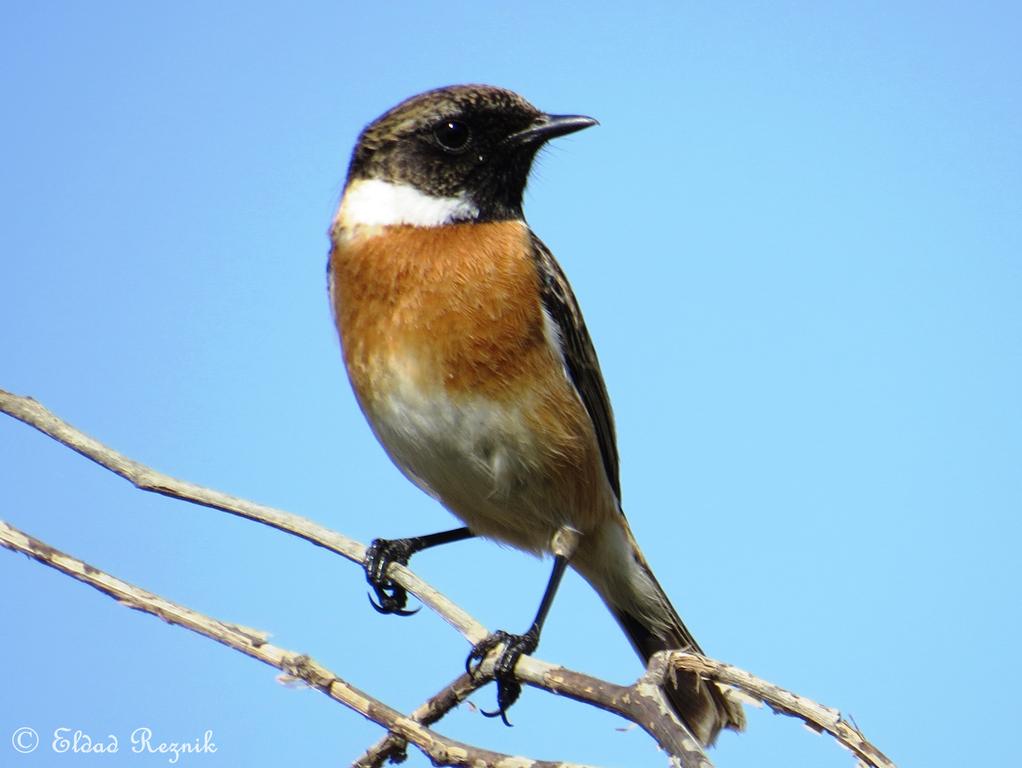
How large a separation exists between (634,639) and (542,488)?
1.42 meters

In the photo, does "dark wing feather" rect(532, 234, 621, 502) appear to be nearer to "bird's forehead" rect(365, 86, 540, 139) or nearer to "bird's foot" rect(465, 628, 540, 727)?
"bird's forehead" rect(365, 86, 540, 139)

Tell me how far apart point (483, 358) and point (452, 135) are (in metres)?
1.33

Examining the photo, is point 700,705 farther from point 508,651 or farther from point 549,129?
point 549,129

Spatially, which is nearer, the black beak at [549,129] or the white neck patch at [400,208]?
the white neck patch at [400,208]

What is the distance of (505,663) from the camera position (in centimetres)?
525

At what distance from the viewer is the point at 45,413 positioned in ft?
15.0

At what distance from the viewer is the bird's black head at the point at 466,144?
630cm

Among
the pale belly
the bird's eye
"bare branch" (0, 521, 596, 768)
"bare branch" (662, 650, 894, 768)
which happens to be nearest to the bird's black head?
the bird's eye

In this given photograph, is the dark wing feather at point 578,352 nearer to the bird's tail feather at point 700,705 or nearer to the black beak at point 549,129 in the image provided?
the black beak at point 549,129

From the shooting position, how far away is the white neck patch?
6.14 meters

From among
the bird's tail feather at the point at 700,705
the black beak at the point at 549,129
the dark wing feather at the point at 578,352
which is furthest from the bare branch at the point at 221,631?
the black beak at the point at 549,129

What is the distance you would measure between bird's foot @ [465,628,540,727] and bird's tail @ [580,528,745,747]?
1.18 metres

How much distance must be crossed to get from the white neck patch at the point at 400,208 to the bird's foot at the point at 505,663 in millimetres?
1971

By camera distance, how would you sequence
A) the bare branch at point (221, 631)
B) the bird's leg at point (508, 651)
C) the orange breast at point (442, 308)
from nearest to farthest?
the bare branch at point (221, 631) < the bird's leg at point (508, 651) < the orange breast at point (442, 308)
